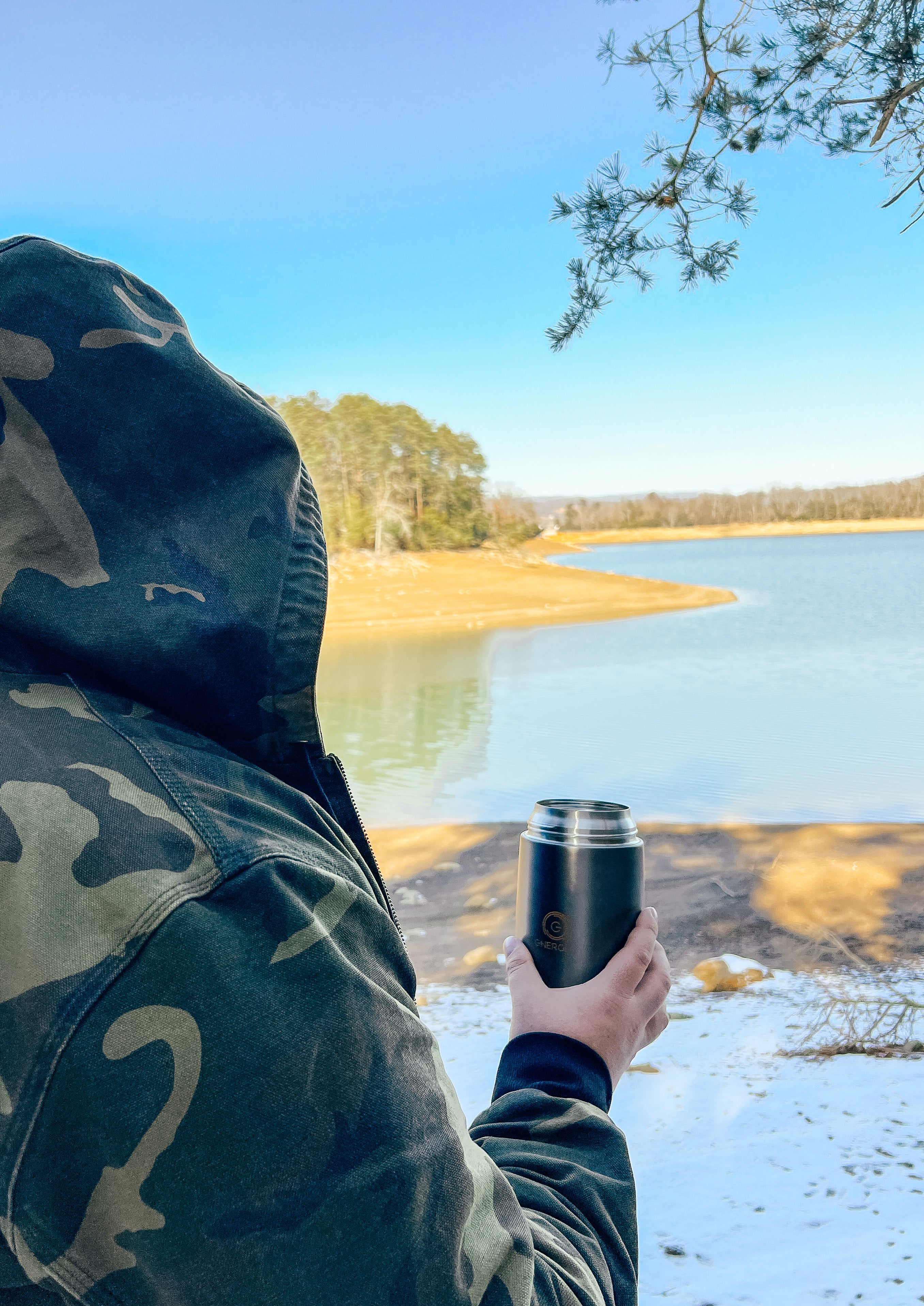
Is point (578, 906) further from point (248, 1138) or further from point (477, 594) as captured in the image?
point (477, 594)

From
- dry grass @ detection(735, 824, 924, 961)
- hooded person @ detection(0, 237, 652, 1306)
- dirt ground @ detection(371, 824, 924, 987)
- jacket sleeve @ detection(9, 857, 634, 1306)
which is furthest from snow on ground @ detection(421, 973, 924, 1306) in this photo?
jacket sleeve @ detection(9, 857, 634, 1306)

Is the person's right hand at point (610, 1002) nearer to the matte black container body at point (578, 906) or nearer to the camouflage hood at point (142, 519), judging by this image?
the matte black container body at point (578, 906)

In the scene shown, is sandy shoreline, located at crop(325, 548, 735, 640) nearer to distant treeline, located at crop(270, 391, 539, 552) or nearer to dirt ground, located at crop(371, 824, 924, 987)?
distant treeline, located at crop(270, 391, 539, 552)

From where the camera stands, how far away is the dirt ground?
10.5ft

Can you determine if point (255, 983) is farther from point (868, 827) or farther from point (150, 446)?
point (868, 827)

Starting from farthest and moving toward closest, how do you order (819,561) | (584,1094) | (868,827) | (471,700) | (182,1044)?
1. (819,561)
2. (471,700)
3. (868,827)
4. (584,1094)
5. (182,1044)

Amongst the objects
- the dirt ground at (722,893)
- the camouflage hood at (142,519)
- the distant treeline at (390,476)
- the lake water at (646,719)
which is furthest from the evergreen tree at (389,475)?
the camouflage hood at (142,519)

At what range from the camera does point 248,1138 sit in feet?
1.40

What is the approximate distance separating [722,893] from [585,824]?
121 inches

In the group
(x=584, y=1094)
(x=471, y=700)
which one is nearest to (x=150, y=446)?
(x=584, y=1094)

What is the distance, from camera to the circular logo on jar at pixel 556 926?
0.84 m

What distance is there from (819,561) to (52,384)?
36521 mm

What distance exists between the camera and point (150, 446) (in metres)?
0.52

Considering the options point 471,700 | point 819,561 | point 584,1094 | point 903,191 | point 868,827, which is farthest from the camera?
point 819,561
